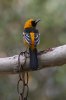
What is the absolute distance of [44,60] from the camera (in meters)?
2.72

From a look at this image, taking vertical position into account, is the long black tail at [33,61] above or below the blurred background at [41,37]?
below

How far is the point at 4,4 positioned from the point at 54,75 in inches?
46.5

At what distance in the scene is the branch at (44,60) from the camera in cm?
266

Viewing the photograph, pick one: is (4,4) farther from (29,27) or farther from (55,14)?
(29,27)

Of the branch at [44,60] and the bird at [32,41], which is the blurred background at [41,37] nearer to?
the bird at [32,41]

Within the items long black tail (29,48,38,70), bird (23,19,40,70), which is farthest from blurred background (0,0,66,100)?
long black tail (29,48,38,70)

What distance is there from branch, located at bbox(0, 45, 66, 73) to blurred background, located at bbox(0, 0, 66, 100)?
2.70 metres

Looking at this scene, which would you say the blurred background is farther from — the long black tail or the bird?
the long black tail

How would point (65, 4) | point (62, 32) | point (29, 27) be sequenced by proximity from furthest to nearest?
1. point (62, 32)
2. point (65, 4)
3. point (29, 27)

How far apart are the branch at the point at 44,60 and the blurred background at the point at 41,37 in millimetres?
2696

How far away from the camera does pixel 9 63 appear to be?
2.77m

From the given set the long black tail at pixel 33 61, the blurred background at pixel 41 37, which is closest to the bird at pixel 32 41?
the long black tail at pixel 33 61

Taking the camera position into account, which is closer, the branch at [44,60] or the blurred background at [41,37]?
the branch at [44,60]

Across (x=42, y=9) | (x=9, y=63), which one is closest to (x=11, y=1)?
(x=42, y=9)
